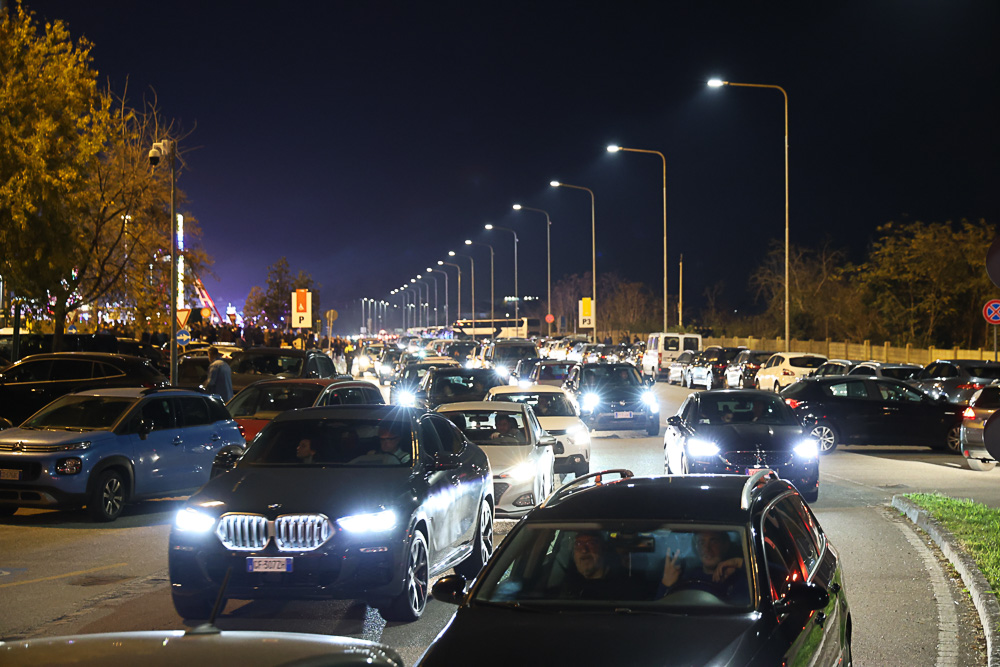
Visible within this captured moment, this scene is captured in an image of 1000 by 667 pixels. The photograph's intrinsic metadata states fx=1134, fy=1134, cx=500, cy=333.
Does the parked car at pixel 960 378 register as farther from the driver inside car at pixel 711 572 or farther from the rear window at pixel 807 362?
the driver inside car at pixel 711 572

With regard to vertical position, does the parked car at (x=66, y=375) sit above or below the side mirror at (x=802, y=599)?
above

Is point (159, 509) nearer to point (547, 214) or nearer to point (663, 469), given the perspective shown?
point (663, 469)

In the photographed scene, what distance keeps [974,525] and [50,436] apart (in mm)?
10907

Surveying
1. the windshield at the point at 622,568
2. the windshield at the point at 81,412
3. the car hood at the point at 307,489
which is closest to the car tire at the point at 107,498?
the windshield at the point at 81,412

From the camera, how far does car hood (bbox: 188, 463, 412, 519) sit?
8.40 metres

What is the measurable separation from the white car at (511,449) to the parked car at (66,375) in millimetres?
8593

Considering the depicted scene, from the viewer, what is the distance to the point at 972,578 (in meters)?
9.54

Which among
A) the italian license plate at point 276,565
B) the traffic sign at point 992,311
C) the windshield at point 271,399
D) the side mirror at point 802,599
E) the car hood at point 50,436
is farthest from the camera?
the traffic sign at point 992,311

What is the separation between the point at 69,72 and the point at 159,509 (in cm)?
1723

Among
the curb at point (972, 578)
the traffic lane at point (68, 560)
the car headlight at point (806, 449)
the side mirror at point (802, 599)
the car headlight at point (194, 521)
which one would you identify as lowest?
the traffic lane at point (68, 560)

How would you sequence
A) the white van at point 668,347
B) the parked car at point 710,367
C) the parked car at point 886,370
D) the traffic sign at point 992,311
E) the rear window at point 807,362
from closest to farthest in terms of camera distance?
the parked car at point 886,370 < the traffic sign at point 992,311 < the rear window at point 807,362 < the parked car at point 710,367 < the white van at point 668,347

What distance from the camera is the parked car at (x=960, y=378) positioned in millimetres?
28453

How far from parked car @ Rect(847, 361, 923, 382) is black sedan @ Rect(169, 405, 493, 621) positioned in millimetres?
24565

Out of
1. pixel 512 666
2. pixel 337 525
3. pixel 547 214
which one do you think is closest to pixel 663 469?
pixel 337 525
